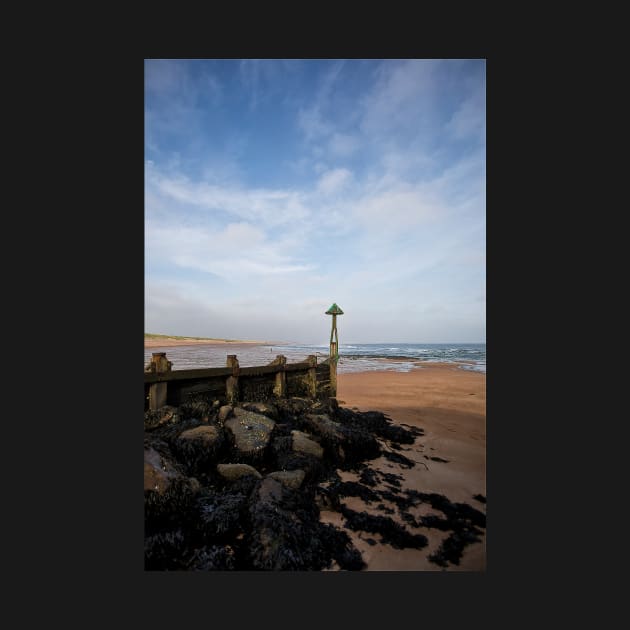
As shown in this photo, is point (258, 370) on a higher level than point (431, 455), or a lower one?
higher

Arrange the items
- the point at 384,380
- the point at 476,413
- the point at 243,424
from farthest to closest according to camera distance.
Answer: the point at 384,380 → the point at 476,413 → the point at 243,424

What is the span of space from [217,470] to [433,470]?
4.34m

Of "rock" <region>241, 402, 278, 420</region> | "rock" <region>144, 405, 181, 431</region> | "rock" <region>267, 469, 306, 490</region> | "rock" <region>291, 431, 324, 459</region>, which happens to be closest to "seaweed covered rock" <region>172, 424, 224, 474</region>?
"rock" <region>144, 405, 181, 431</region>

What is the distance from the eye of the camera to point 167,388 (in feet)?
18.6

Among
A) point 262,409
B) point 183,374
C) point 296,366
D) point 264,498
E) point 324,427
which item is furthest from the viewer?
point 296,366

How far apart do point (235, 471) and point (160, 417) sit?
6.84 ft

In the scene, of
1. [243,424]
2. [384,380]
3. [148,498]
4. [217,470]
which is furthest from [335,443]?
[384,380]

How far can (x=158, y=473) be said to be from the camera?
348 cm

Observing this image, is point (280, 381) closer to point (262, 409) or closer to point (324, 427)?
point (262, 409)

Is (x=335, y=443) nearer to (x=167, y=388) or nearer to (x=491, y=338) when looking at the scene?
(x=167, y=388)

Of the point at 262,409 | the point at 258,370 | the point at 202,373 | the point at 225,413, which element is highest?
the point at 202,373

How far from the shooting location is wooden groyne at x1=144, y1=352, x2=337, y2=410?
17.8ft

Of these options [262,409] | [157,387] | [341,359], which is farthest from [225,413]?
[341,359]

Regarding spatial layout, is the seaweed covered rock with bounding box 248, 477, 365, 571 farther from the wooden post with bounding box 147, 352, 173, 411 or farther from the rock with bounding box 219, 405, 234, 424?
the wooden post with bounding box 147, 352, 173, 411
